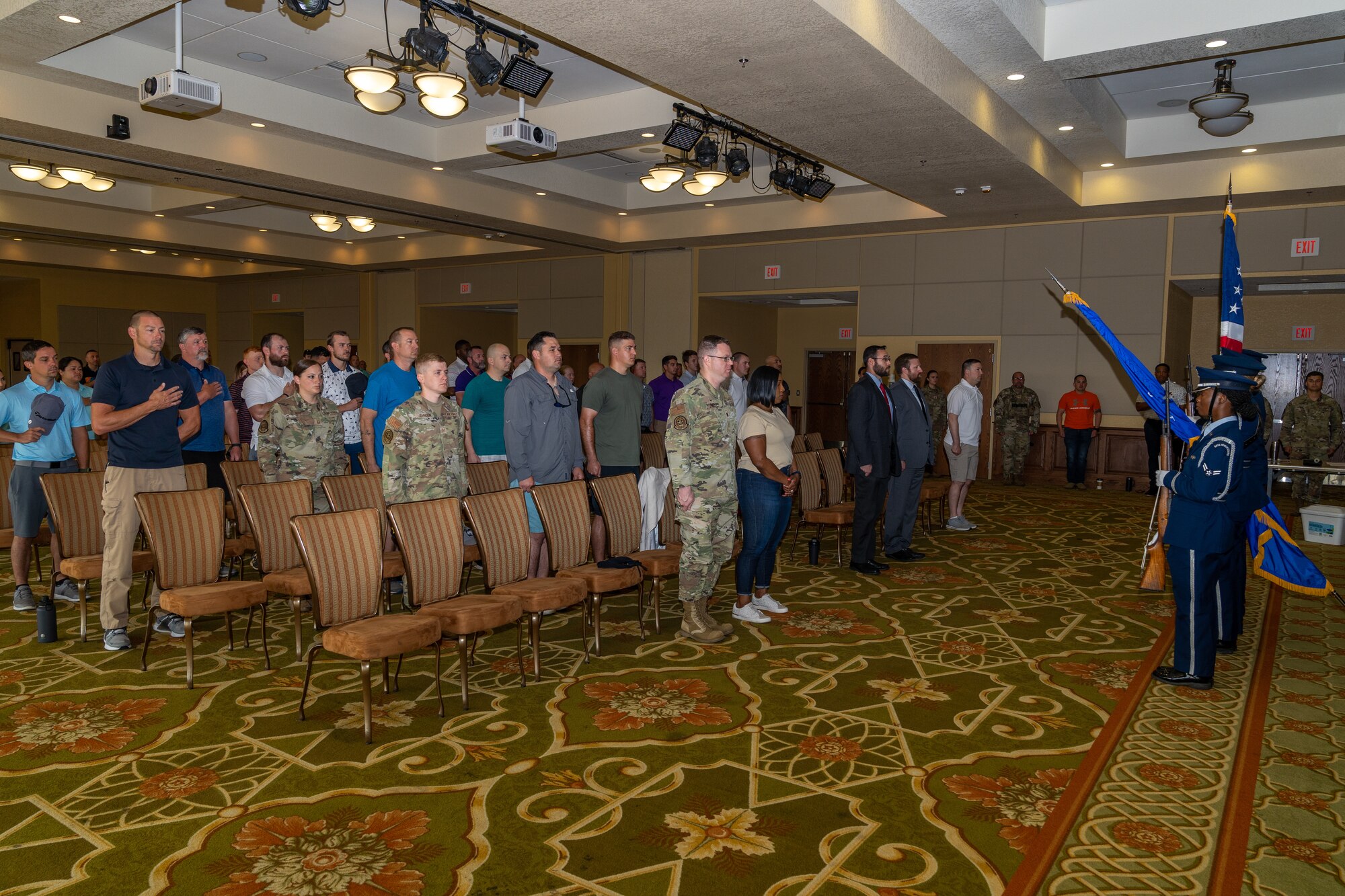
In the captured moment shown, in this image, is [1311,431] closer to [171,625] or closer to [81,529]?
[171,625]

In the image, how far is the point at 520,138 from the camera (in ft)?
25.6

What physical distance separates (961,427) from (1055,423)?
4.74 metres

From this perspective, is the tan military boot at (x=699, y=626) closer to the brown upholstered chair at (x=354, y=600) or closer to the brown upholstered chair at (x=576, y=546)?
the brown upholstered chair at (x=576, y=546)

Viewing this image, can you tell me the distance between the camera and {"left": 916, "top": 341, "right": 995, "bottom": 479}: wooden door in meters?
12.9

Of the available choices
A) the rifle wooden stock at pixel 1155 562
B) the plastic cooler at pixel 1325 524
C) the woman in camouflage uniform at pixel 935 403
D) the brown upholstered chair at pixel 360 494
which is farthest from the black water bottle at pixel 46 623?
the woman in camouflage uniform at pixel 935 403

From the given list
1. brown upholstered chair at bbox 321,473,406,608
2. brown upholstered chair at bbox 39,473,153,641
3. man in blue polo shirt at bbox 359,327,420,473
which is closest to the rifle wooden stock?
brown upholstered chair at bbox 321,473,406,608

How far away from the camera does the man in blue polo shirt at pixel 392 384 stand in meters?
5.81

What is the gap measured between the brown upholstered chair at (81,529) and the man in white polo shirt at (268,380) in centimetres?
134

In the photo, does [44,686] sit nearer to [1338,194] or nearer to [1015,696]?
[1015,696]

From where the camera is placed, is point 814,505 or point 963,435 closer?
point 814,505

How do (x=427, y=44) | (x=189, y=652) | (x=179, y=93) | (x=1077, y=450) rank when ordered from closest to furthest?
(x=189, y=652), (x=427, y=44), (x=179, y=93), (x=1077, y=450)

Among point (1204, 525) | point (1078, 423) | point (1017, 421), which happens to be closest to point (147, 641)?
point (1204, 525)

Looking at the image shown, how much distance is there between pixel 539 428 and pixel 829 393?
12.5 meters

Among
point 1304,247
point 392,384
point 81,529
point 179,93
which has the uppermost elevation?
point 179,93
